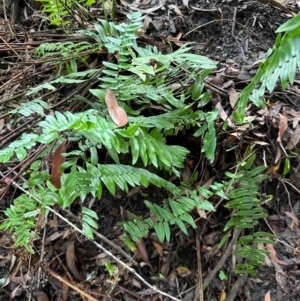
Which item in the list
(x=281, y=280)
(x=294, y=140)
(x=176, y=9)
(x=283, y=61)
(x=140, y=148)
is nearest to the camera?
(x=283, y=61)

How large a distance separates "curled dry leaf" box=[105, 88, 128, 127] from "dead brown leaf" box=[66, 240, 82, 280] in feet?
1.95

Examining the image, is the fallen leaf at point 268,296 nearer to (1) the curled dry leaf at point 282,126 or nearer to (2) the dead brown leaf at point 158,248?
(2) the dead brown leaf at point 158,248

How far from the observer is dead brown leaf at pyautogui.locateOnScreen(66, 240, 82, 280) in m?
1.71

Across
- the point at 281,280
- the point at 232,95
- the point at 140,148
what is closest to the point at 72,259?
the point at 140,148

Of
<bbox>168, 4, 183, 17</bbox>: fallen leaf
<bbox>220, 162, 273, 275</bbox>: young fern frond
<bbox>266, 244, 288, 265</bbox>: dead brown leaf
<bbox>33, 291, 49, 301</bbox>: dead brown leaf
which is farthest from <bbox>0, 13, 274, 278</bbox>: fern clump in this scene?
<bbox>168, 4, 183, 17</bbox>: fallen leaf

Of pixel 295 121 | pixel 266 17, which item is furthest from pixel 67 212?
pixel 266 17

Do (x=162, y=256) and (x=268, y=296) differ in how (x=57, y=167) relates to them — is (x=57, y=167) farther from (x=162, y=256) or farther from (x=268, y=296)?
(x=268, y=296)

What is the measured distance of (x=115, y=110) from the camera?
1498 millimetres

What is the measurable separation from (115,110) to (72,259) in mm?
652

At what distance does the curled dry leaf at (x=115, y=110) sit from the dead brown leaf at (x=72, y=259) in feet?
1.95

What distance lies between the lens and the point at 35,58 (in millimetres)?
2096

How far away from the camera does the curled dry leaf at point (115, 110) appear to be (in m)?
1.44

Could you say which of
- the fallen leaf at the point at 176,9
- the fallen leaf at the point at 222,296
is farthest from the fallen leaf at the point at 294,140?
the fallen leaf at the point at 176,9

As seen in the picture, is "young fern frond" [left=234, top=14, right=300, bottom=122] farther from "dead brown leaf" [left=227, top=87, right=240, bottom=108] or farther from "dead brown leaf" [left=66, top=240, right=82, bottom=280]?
"dead brown leaf" [left=66, top=240, right=82, bottom=280]
